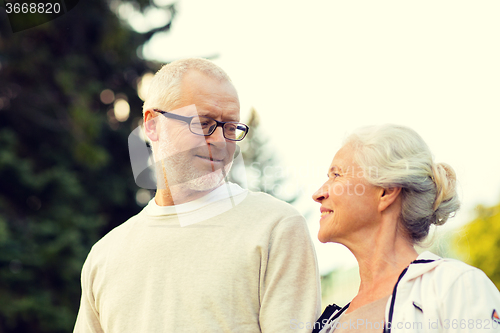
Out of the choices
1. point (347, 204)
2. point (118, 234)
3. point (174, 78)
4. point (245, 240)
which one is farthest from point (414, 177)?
point (118, 234)

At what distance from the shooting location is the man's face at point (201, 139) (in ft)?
7.06

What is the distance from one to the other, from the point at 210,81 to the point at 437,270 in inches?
50.2

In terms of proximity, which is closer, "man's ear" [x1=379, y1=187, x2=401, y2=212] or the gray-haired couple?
the gray-haired couple

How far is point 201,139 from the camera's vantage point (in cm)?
215

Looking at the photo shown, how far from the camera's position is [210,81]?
7.26 feet

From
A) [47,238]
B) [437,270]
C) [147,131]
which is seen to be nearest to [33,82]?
[47,238]

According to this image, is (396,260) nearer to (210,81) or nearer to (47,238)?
(210,81)

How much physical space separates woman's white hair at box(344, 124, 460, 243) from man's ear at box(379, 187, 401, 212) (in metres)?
0.02

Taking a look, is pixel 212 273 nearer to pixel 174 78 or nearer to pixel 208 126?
pixel 208 126

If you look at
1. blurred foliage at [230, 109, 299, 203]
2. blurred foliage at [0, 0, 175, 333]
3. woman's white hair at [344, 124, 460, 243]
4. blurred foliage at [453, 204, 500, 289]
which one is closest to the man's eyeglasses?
woman's white hair at [344, 124, 460, 243]

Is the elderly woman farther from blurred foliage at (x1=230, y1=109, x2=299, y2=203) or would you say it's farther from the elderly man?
blurred foliage at (x1=230, y1=109, x2=299, y2=203)

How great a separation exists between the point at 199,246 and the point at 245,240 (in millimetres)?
216

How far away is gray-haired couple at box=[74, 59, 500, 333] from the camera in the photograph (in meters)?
1.81

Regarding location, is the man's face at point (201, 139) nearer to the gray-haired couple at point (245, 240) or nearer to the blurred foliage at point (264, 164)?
the gray-haired couple at point (245, 240)
